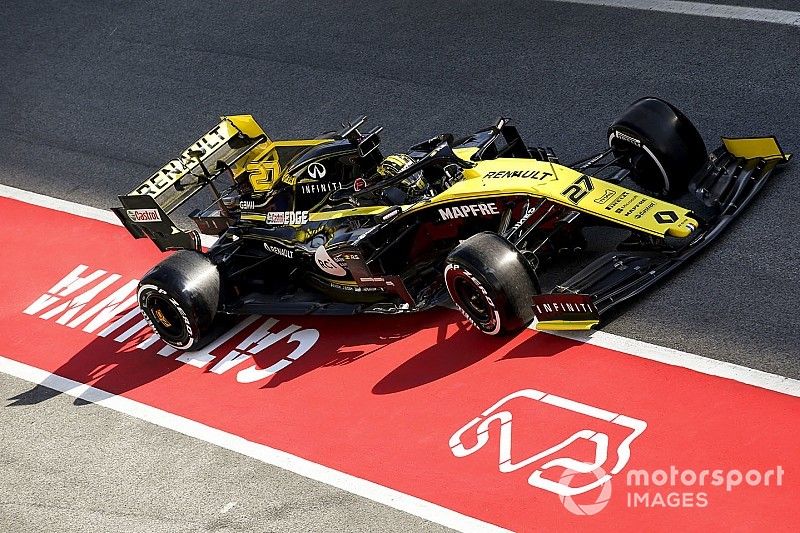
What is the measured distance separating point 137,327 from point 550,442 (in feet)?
17.3

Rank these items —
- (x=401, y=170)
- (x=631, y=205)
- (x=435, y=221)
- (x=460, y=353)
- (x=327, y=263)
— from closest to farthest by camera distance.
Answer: (x=631, y=205) → (x=460, y=353) → (x=435, y=221) → (x=327, y=263) → (x=401, y=170)

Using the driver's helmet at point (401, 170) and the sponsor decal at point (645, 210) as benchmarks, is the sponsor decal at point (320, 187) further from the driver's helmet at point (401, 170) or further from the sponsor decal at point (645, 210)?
the sponsor decal at point (645, 210)

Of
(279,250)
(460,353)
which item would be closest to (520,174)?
(460,353)

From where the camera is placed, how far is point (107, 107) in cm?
1705

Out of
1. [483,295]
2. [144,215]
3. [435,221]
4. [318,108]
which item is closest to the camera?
[483,295]

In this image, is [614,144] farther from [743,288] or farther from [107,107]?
[107,107]

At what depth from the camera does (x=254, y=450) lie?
998cm

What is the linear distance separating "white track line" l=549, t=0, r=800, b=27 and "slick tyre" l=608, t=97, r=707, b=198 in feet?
14.0

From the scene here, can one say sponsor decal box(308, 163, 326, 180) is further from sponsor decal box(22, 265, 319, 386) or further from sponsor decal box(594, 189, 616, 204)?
sponsor decal box(594, 189, 616, 204)

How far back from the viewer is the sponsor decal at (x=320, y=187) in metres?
11.5

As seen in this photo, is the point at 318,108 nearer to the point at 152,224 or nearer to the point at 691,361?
the point at 152,224

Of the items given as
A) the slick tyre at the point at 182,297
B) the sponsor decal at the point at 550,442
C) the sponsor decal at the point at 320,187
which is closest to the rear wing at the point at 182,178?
the slick tyre at the point at 182,297

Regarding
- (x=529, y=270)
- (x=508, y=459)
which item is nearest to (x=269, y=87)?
(x=529, y=270)

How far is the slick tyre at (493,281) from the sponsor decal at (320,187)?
6.66 feet
